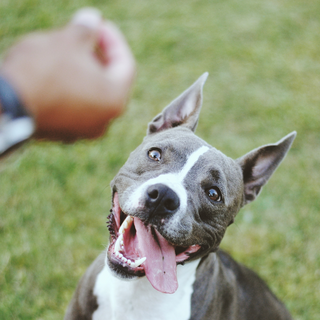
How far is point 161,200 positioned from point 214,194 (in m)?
0.58

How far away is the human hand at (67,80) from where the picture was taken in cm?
245

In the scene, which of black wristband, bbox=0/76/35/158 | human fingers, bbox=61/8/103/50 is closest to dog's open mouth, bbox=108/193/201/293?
black wristband, bbox=0/76/35/158

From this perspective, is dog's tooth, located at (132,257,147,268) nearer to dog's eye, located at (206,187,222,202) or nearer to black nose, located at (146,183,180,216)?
black nose, located at (146,183,180,216)

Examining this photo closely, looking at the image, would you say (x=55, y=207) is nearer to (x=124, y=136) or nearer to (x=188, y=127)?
(x=124, y=136)

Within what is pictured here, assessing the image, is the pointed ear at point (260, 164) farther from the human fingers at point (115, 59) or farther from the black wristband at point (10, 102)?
Answer: the black wristband at point (10, 102)

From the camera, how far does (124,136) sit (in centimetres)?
628

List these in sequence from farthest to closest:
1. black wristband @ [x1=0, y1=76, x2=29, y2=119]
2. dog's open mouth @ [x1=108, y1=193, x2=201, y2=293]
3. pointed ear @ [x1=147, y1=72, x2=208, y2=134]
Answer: pointed ear @ [x1=147, y1=72, x2=208, y2=134] < dog's open mouth @ [x1=108, y1=193, x2=201, y2=293] < black wristband @ [x1=0, y1=76, x2=29, y2=119]

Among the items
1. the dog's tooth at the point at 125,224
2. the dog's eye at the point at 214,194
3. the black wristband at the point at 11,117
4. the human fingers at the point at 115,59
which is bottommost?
the dog's eye at the point at 214,194

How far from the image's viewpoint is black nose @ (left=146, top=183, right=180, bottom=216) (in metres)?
2.51

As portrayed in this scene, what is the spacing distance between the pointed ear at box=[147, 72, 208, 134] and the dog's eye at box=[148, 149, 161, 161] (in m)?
0.55

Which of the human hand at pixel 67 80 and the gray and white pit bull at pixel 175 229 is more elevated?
the human hand at pixel 67 80

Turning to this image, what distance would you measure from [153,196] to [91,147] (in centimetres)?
364

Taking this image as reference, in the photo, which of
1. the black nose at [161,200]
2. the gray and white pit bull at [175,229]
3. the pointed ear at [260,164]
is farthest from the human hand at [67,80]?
the pointed ear at [260,164]

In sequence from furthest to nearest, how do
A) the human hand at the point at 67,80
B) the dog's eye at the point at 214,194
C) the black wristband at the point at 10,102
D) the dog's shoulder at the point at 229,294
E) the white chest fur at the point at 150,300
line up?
the dog's shoulder at the point at 229,294, the white chest fur at the point at 150,300, the dog's eye at the point at 214,194, the human hand at the point at 67,80, the black wristband at the point at 10,102
